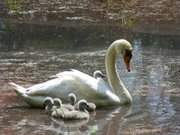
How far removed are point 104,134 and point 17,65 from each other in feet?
13.1

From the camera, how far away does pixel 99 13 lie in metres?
18.9

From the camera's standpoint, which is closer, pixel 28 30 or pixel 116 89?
A: pixel 116 89

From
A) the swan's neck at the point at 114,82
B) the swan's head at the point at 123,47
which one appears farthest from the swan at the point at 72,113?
the swan's head at the point at 123,47

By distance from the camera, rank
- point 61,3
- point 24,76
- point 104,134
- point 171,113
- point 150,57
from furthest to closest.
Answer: point 61,3 → point 150,57 → point 24,76 → point 171,113 → point 104,134

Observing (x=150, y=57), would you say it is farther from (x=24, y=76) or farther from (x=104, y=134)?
(x=104, y=134)

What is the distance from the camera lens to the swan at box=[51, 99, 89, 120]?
8375mm

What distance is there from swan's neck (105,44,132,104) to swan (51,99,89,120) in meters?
0.89

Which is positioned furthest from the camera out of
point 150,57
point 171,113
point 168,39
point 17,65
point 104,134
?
point 168,39

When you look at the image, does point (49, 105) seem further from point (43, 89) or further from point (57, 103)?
point (43, 89)

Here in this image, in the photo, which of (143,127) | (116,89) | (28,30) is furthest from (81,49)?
(143,127)

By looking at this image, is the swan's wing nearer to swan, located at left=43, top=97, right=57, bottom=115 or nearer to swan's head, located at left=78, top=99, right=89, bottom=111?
swan, located at left=43, top=97, right=57, bottom=115

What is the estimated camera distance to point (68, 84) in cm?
900

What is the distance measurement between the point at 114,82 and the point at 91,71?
187 cm

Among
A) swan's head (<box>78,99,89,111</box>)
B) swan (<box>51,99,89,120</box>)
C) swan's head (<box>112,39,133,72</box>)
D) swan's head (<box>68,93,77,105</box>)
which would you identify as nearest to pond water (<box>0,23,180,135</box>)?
swan (<box>51,99,89,120</box>)
